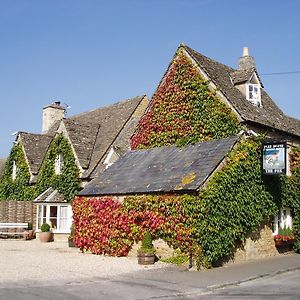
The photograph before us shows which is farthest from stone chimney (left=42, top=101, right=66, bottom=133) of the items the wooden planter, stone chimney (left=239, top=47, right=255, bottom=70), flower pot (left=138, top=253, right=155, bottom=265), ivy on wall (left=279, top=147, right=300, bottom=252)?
flower pot (left=138, top=253, right=155, bottom=265)

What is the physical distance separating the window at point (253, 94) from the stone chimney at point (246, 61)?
299 cm

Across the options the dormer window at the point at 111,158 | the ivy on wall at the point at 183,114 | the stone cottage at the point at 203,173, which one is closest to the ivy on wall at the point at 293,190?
the stone cottage at the point at 203,173

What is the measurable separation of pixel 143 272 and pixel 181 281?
209 centimetres

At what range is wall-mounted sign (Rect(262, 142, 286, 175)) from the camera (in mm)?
18625

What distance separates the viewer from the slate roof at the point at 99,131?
2960cm

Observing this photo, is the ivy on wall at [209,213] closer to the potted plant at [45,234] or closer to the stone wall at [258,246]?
the stone wall at [258,246]

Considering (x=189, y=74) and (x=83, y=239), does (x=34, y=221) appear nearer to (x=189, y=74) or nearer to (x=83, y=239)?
(x=83, y=239)

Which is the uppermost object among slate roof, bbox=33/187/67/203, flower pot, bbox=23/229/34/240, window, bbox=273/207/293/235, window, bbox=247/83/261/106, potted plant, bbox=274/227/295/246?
window, bbox=247/83/261/106

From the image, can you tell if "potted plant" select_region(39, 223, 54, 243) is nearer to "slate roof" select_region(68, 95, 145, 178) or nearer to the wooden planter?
"slate roof" select_region(68, 95, 145, 178)

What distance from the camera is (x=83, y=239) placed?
21.3 meters

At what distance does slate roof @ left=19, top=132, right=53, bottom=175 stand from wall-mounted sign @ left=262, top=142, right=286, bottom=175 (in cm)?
1977

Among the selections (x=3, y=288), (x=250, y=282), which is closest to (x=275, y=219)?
(x=250, y=282)

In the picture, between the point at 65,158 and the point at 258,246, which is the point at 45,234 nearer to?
the point at 65,158

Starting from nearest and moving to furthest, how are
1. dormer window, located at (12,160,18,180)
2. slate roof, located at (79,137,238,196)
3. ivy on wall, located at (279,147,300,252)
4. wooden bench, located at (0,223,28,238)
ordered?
slate roof, located at (79,137,238,196), ivy on wall, located at (279,147,300,252), wooden bench, located at (0,223,28,238), dormer window, located at (12,160,18,180)
